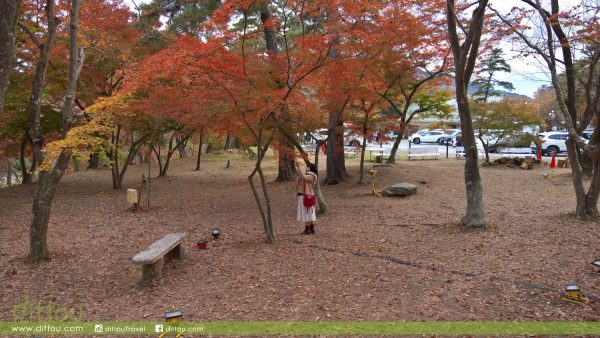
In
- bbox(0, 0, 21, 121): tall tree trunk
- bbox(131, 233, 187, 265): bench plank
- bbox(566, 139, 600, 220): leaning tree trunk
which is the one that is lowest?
bbox(131, 233, 187, 265): bench plank

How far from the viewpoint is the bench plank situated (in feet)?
16.4

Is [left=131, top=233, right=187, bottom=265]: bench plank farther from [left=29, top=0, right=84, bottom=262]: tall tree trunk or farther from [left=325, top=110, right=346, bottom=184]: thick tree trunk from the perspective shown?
[left=325, top=110, right=346, bottom=184]: thick tree trunk

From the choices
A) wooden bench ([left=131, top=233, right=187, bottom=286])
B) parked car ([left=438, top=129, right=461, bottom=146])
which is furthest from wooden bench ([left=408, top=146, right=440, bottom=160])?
wooden bench ([left=131, top=233, right=187, bottom=286])

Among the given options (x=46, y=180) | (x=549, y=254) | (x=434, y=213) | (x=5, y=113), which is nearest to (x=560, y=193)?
(x=434, y=213)

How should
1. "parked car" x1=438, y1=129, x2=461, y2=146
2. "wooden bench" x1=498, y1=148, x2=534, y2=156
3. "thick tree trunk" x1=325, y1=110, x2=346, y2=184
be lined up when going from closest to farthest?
"thick tree trunk" x1=325, y1=110, x2=346, y2=184, "wooden bench" x1=498, y1=148, x2=534, y2=156, "parked car" x1=438, y1=129, x2=461, y2=146

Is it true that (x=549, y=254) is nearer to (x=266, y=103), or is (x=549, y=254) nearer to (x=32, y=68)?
(x=266, y=103)

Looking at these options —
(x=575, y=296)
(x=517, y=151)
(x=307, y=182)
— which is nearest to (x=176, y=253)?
(x=307, y=182)

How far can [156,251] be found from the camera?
5.35 metres

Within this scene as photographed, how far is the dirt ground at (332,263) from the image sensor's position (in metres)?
4.41

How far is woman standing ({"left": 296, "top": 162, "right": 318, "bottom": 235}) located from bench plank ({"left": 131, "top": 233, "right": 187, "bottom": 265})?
220cm

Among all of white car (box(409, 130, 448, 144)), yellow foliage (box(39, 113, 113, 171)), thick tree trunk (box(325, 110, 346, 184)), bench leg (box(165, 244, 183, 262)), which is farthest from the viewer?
white car (box(409, 130, 448, 144))

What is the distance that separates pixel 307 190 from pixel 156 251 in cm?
286

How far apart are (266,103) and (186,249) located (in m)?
2.86

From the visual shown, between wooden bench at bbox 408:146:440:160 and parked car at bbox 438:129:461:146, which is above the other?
parked car at bbox 438:129:461:146
